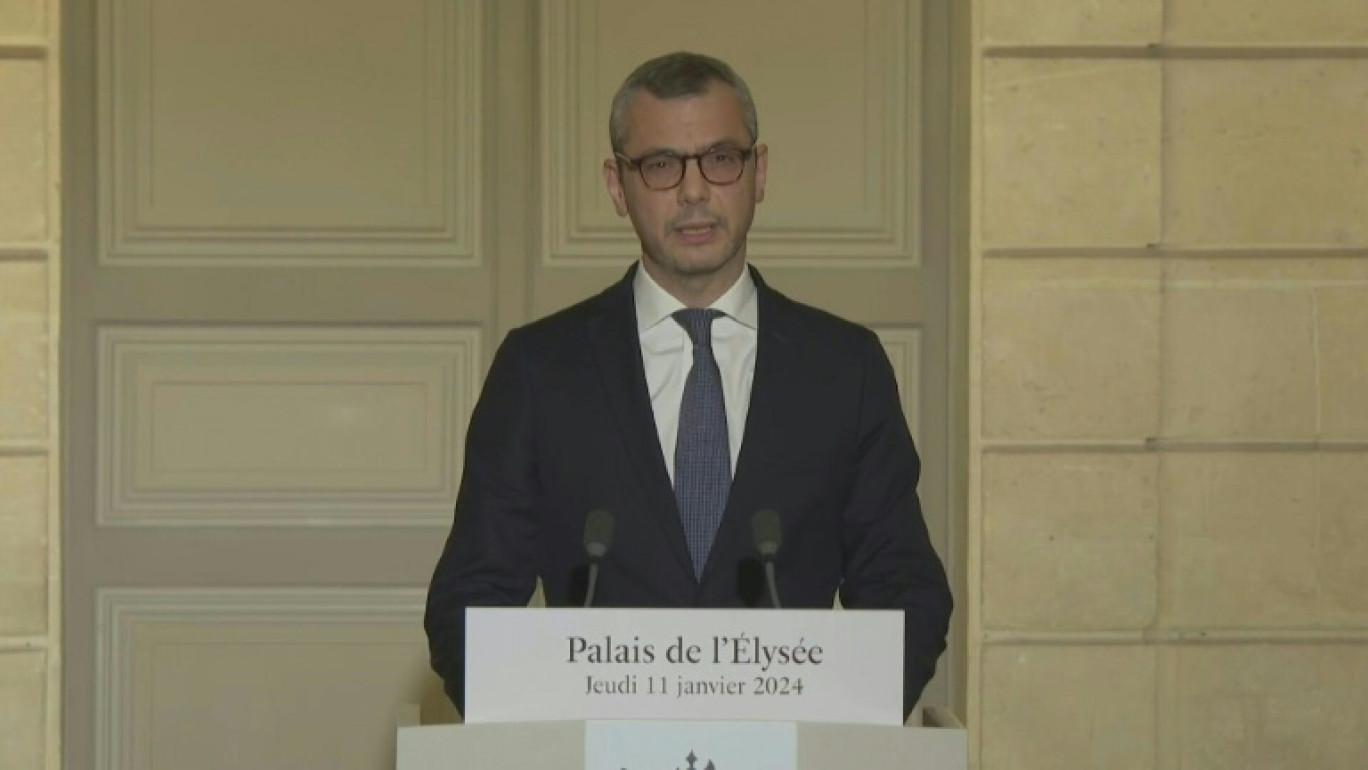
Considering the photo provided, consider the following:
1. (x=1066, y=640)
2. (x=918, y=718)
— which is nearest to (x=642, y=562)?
(x=918, y=718)

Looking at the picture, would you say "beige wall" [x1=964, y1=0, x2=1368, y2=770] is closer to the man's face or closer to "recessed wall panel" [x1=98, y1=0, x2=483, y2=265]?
"recessed wall panel" [x1=98, y1=0, x2=483, y2=265]

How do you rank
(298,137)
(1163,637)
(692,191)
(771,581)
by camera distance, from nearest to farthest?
(771,581)
(692,191)
(1163,637)
(298,137)

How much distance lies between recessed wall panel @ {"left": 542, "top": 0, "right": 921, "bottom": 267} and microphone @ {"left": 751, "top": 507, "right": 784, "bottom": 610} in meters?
2.36

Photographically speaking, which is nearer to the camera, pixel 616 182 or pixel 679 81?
pixel 679 81

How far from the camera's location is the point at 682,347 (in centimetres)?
313

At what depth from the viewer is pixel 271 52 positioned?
4.91 meters

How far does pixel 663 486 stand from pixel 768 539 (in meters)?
0.43

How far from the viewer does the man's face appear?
2.96 metres
